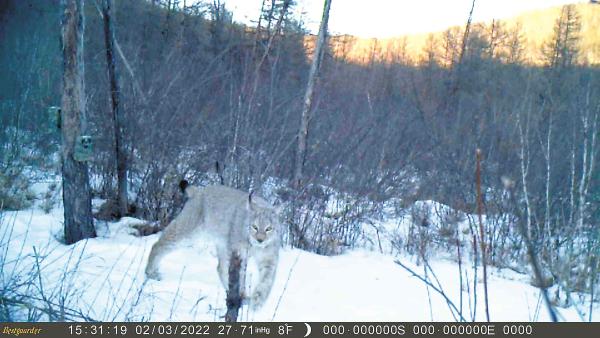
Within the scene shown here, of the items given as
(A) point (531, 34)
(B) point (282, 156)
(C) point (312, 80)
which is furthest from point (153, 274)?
(A) point (531, 34)

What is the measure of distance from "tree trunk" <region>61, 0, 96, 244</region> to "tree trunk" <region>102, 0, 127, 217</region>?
117 cm

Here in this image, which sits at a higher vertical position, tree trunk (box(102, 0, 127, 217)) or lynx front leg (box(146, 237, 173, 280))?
tree trunk (box(102, 0, 127, 217))

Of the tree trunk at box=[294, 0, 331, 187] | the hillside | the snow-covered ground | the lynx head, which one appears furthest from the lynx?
the hillside

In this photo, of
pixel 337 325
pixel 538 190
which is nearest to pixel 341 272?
pixel 337 325

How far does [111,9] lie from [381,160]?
5.50m

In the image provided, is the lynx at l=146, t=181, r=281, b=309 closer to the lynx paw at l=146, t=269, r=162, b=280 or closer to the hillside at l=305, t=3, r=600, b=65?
the lynx paw at l=146, t=269, r=162, b=280

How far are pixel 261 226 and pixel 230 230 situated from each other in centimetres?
45

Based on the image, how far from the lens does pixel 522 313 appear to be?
5.05 metres

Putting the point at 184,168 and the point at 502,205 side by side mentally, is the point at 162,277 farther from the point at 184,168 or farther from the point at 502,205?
the point at 502,205

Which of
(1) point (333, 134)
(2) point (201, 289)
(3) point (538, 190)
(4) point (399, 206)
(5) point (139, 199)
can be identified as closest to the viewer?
(2) point (201, 289)

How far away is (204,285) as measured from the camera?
522 cm

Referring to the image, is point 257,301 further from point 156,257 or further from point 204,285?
point 156,257

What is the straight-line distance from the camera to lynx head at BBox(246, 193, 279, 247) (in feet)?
16.5

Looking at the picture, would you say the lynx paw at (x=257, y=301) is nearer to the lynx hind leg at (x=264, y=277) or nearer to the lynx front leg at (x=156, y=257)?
the lynx hind leg at (x=264, y=277)
